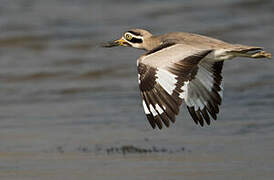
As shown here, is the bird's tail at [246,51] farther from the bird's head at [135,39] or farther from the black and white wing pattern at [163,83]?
the bird's head at [135,39]

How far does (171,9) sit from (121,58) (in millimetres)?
3005

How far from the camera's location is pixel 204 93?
23.5ft

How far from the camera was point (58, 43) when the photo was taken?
1276 centimetres

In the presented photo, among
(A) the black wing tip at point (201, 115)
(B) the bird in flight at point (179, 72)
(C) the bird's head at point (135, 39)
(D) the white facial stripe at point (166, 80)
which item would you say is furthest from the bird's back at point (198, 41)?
(D) the white facial stripe at point (166, 80)

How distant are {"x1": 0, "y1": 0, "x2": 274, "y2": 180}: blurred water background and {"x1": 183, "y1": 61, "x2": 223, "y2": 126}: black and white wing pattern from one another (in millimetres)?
346

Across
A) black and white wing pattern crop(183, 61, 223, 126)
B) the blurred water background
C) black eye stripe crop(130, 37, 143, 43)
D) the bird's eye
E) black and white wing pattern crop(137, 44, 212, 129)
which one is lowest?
the blurred water background

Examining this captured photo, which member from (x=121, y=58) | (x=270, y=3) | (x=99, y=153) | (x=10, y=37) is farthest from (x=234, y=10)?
(x=99, y=153)

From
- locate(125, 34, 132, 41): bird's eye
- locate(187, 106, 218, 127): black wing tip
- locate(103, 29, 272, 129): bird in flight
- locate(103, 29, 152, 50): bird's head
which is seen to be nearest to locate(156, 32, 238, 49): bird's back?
locate(103, 29, 272, 129): bird in flight

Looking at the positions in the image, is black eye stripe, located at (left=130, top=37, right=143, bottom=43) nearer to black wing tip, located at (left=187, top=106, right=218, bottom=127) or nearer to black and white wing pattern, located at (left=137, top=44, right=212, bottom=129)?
black wing tip, located at (left=187, top=106, right=218, bottom=127)

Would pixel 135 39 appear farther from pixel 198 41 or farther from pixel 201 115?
pixel 201 115

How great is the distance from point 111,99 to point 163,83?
3418 mm

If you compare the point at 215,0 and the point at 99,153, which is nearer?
the point at 99,153

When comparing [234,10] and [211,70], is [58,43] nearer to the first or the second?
[234,10]

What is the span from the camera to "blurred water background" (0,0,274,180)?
6.75 metres
